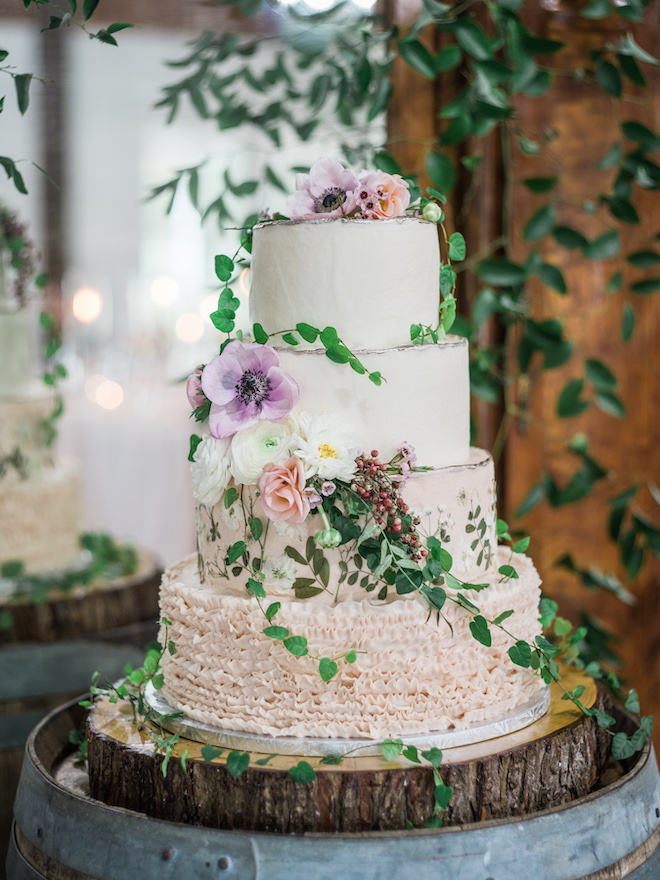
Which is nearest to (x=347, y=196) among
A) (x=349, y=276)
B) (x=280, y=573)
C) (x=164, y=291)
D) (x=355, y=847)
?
(x=349, y=276)

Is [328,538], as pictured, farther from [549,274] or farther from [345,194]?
[549,274]

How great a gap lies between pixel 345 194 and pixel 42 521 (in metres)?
1.54

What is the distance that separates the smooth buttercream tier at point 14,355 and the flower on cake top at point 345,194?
1.45 metres

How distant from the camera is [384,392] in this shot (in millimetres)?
1369

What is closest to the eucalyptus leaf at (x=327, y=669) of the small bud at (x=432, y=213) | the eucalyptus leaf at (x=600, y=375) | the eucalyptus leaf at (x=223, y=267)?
the eucalyptus leaf at (x=223, y=267)

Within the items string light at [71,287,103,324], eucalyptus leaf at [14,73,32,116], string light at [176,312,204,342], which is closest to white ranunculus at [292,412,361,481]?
eucalyptus leaf at [14,73,32,116]

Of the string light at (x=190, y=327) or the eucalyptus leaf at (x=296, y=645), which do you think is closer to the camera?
the eucalyptus leaf at (x=296, y=645)

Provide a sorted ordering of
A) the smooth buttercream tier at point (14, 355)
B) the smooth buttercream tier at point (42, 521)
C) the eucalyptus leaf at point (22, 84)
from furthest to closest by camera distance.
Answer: the smooth buttercream tier at point (14, 355) → the smooth buttercream tier at point (42, 521) → the eucalyptus leaf at point (22, 84)

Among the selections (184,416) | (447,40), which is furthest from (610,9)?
(184,416)

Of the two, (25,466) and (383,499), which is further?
(25,466)

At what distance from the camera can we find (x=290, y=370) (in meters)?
1.38

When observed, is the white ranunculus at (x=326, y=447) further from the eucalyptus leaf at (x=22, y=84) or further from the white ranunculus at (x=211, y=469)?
the eucalyptus leaf at (x=22, y=84)

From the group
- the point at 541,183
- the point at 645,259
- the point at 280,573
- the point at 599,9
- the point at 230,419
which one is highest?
the point at 599,9

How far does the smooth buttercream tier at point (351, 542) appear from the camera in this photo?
53.4 inches
